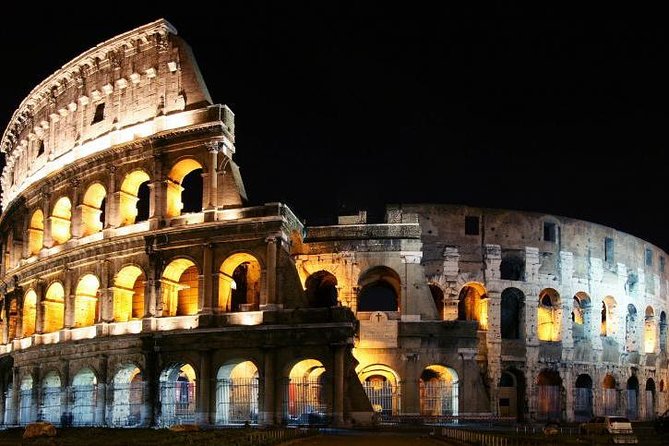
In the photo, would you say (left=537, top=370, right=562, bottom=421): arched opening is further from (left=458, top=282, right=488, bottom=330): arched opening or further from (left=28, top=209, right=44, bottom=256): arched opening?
(left=28, top=209, right=44, bottom=256): arched opening

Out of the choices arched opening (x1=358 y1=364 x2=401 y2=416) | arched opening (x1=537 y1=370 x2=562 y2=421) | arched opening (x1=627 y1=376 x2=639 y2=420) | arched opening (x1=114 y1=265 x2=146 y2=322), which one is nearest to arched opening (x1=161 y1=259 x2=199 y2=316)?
arched opening (x1=114 y1=265 x2=146 y2=322)

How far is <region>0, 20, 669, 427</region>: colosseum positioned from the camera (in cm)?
2978

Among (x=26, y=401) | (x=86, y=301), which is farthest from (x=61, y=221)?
(x=26, y=401)

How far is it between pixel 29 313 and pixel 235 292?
34.5ft

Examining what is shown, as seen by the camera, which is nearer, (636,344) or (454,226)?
(454,226)

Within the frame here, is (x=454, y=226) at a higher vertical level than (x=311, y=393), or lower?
higher

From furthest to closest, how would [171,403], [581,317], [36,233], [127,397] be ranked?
1. [581,317]
2. [36,233]
3. [127,397]
4. [171,403]

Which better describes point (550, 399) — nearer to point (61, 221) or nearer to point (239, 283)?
point (239, 283)

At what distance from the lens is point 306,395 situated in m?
32.0

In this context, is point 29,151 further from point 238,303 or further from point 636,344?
point 636,344

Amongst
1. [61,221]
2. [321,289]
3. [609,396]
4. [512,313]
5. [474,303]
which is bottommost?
[609,396]

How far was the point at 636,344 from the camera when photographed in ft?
138

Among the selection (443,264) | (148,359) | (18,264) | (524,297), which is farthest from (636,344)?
(18,264)

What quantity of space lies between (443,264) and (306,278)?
5.97 m
